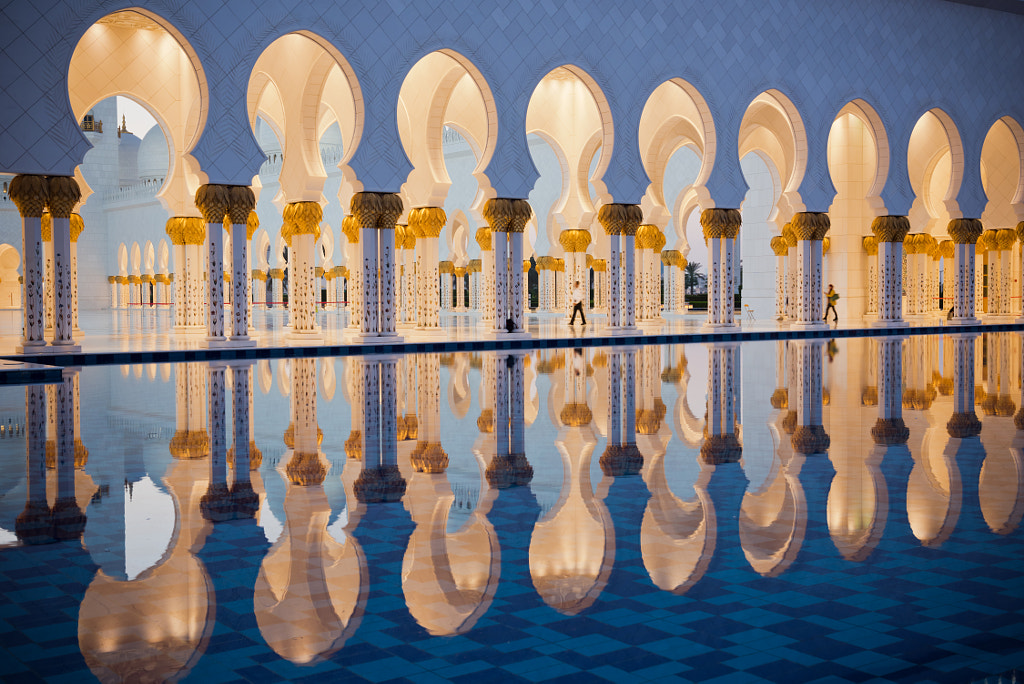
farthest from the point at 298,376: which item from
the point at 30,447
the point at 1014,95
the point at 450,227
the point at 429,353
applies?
the point at 450,227

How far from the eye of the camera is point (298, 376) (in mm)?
6945

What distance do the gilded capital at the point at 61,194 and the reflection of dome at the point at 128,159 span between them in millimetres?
22344

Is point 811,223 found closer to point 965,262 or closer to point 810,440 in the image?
point 965,262

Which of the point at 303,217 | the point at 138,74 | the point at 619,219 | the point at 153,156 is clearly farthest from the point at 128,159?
the point at 619,219

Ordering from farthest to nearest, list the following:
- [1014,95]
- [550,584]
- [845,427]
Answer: [1014,95]
[845,427]
[550,584]

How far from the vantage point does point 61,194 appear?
8.36 metres

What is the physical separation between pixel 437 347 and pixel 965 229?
835 centimetres

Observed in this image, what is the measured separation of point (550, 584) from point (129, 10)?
7.95m

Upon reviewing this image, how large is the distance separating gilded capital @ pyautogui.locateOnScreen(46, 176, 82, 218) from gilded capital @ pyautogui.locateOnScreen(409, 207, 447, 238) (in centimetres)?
384

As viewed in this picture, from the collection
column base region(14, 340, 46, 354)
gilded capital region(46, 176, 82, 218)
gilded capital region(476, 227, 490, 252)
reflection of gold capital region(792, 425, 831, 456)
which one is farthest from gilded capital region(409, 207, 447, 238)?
reflection of gold capital region(792, 425, 831, 456)

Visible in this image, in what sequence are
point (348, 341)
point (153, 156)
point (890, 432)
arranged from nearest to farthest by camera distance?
point (890, 432)
point (348, 341)
point (153, 156)

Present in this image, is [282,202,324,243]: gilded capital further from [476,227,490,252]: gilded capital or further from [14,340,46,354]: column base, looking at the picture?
[476,227,490,252]: gilded capital

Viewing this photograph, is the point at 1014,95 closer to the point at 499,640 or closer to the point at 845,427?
the point at 845,427

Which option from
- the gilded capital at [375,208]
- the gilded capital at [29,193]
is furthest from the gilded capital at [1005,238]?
the gilded capital at [29,193]
